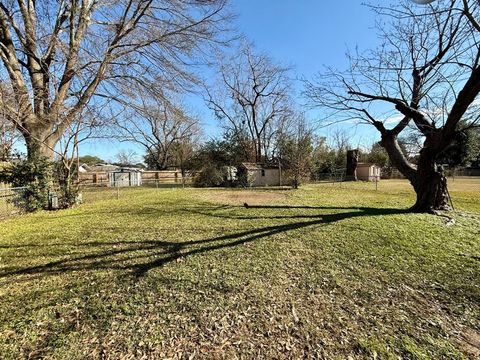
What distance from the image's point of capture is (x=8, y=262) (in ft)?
12.4

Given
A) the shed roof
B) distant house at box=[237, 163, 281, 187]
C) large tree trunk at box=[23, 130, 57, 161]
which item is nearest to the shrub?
large tree trunk at box=[23, 130, 57, 161]

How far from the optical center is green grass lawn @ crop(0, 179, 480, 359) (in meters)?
2.19

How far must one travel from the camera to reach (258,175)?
21062mm

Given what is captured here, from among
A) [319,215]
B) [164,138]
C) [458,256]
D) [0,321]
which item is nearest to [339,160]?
[164,138]

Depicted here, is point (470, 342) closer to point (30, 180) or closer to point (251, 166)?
point (30, 180)

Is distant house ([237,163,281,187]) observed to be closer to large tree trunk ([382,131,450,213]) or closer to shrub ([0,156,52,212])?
large tree trunk ([382,131,450,213])

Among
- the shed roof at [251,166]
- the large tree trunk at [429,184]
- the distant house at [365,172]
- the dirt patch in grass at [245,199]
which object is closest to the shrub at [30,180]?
the dirt patch in grass at [245,199]

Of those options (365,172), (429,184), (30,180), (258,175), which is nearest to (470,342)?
(429,184)

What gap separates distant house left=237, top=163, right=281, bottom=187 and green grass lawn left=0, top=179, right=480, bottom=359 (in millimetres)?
14345

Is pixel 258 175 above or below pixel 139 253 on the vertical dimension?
above

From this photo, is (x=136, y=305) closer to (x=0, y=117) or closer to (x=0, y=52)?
(x=0, y=117)

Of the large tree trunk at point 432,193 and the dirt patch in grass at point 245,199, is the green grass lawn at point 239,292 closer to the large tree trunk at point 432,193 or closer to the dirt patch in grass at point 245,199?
the large tree trunk at point 432,193

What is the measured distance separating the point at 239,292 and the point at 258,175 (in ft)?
59.6

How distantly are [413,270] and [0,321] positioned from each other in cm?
499
